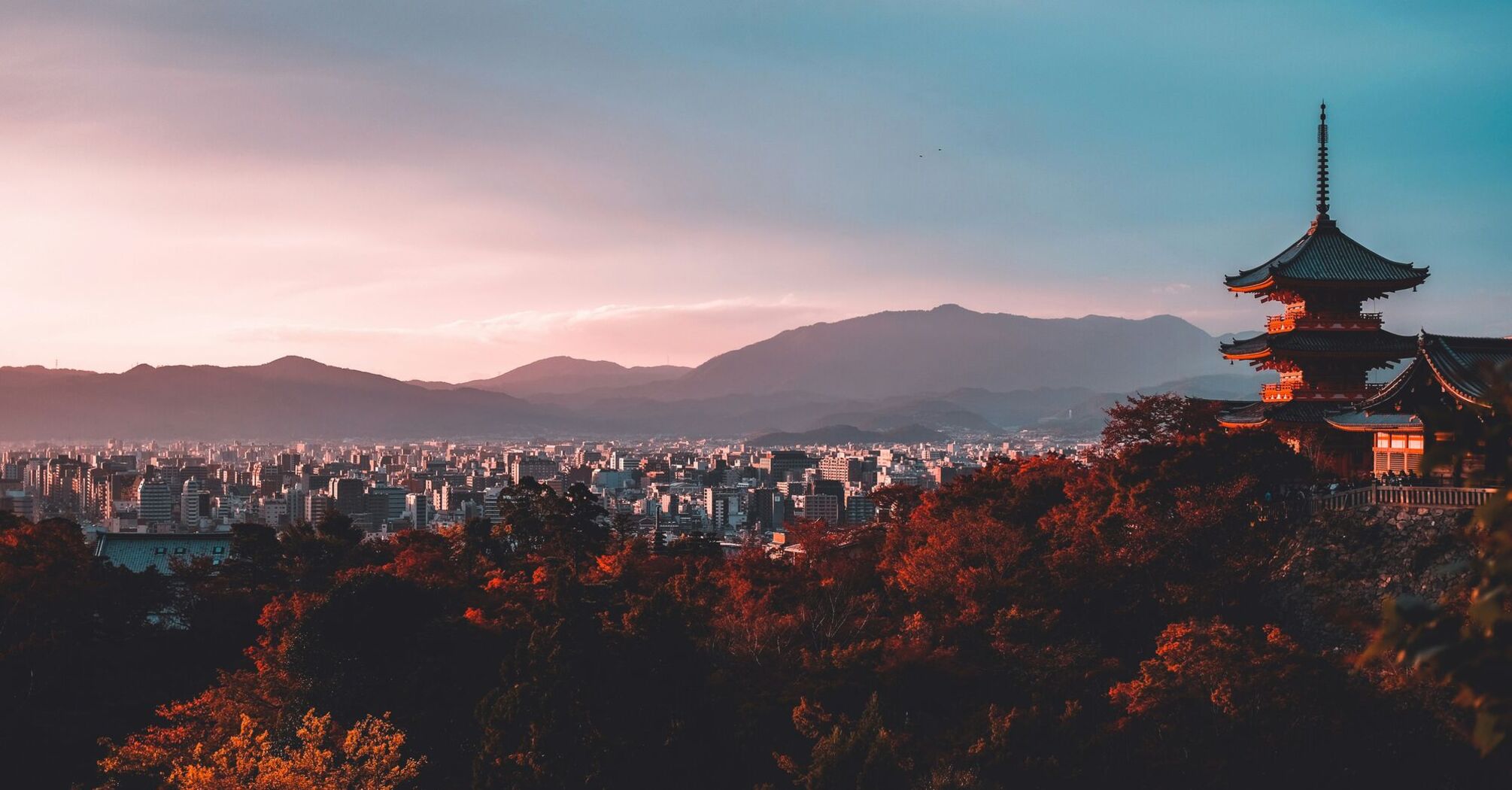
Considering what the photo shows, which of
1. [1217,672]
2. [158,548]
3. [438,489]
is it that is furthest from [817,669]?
[438,489]

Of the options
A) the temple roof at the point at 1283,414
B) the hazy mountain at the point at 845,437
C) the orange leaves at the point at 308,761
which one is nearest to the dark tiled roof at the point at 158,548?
the orange leaves at the point at 308,761

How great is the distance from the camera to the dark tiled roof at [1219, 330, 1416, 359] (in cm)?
1638

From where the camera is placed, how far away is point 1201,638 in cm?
1227

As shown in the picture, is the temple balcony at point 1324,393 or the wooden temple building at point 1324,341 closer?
the wooden temple building at point 1324,341

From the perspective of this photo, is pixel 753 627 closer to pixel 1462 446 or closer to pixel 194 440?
pixel 1462 446

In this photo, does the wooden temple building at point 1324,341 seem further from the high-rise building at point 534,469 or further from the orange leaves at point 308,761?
the high-rise building at point 534,469

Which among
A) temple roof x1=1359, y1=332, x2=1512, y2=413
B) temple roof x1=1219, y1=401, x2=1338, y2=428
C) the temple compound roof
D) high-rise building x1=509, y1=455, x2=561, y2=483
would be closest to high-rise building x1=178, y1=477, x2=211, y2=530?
high-rise building x1=509, y1=455, x2=561, y2=483

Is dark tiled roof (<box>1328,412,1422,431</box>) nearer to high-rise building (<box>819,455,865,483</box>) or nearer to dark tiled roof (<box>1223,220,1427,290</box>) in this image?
dark tiled roof (<box>1223,220,1427,290</box>)

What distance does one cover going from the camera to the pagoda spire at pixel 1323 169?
688 inches

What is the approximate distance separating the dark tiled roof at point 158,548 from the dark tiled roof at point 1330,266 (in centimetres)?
2177

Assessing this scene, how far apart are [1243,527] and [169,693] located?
13847mm

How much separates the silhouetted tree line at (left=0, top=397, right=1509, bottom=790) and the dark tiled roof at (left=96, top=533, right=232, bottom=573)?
900 cm

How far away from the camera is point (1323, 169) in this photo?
1750cm

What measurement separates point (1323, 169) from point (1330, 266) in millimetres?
1659
